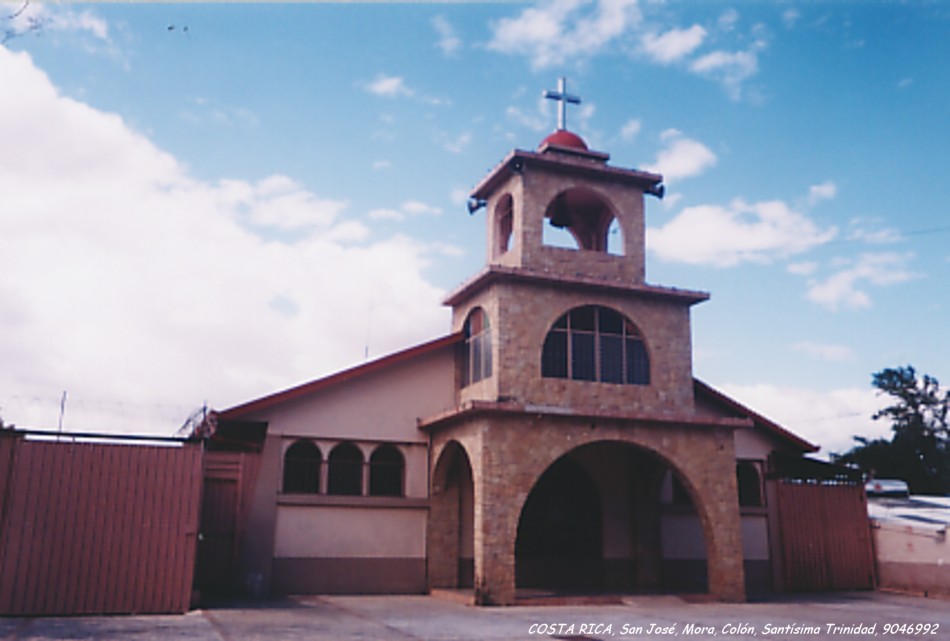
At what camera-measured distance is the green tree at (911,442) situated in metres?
54.3

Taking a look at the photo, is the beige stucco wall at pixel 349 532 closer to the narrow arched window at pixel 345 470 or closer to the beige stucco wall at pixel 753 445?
the narrow arched window at pixel 345 470

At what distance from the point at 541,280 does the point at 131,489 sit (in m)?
10.2

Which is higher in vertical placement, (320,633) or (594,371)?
(594,371)

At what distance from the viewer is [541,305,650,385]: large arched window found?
20.7 meters

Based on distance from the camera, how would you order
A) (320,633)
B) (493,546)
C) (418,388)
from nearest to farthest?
(320,633) → (493,546) → (418,388)

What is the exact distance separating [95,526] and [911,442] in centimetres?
5520

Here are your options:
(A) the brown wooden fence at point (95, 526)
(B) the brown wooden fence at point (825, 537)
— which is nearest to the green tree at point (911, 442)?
(B) the brown wooden fence at point (825, 537)

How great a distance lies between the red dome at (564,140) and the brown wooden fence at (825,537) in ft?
37.3

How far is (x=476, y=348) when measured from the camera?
22.0 metres

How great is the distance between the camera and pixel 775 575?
2436cm

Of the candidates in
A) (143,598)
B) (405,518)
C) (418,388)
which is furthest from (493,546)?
A: (143,598)

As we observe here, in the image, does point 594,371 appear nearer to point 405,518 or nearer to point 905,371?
point 405,518

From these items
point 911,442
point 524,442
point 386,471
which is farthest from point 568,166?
point 911,442

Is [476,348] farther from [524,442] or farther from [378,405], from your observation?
[524,442]
